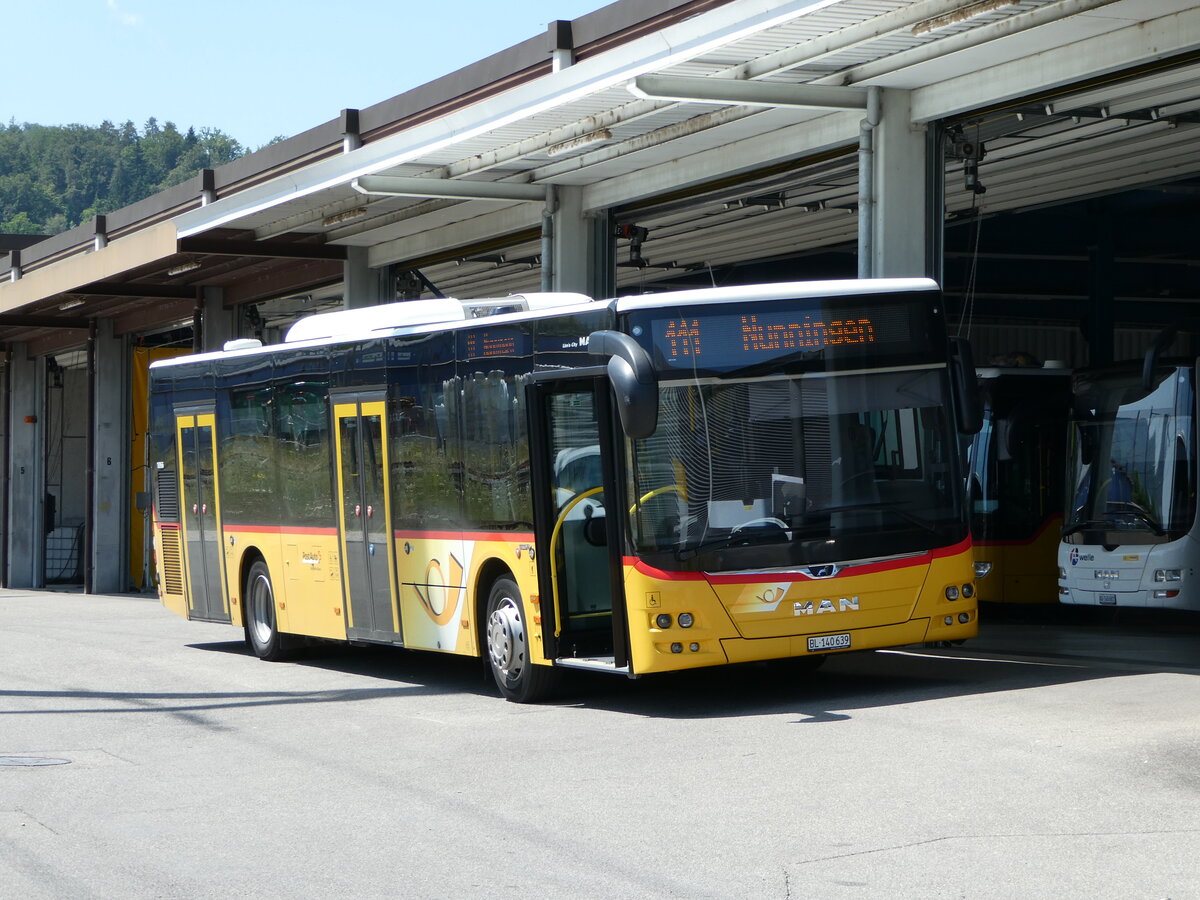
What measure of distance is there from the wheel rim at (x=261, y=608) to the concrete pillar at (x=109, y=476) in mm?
18101

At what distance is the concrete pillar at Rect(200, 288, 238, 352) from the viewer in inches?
1211

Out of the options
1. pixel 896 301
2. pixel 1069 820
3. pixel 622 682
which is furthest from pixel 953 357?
pixel 1069 820

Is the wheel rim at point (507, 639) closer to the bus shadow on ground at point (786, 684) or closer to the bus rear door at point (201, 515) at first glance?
the bus shadow on ground at point (786, 684)

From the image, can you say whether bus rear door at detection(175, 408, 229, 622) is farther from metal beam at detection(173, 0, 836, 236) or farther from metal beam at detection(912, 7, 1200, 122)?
metal beam at detection(912, 7, 1200, 122)

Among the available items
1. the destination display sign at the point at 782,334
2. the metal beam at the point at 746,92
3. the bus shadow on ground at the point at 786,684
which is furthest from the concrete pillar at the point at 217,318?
the destination display sign at the point at 782,334

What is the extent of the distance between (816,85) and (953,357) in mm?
4496

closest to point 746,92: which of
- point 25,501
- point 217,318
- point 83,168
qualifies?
point 217,318

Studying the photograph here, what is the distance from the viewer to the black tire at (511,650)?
495 inches

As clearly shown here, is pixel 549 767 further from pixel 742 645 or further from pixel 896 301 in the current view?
pixel 896 301

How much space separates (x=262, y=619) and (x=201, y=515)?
1698 mm

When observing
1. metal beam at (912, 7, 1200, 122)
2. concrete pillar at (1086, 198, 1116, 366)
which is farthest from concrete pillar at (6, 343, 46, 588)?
metal beam at (912, 7, 1200, 122)

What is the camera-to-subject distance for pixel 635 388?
35.9 ft

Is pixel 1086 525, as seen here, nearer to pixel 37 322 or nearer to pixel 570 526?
pixel 570 526

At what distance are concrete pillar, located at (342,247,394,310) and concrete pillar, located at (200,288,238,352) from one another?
5091mm
